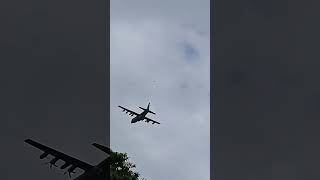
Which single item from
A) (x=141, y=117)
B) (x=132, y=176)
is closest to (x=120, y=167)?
(x=132, y=176)

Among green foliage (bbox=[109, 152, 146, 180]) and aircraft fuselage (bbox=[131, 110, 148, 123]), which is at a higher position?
aircraft fuselage (bbox=[131, 110, 148, 123])

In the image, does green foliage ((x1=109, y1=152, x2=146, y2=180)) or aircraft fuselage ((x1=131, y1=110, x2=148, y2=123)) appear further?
aircraft fuselage ((x1=131, y1=110, x2=148, y2=123))
